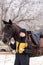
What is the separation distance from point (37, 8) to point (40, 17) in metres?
0.87

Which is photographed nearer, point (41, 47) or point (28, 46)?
point (28, 46)

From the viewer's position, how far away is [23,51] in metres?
6.51

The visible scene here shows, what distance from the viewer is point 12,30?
7012 millimetres

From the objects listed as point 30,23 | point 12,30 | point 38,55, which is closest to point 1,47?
point 38,55

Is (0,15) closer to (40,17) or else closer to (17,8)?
(17,8)

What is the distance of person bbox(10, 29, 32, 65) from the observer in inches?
254

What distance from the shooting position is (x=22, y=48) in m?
6.53

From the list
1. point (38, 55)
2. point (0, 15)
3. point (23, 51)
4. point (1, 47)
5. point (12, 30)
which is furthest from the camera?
point (0, 15)

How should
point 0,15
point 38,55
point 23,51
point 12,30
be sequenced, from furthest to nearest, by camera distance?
1. point 0,15
2. point 38,55
3. point 12,30
4. point 23,51

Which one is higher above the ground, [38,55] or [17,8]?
[17,8]


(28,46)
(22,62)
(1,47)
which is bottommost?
(1,47)

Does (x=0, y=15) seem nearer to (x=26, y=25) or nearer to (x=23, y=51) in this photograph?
(x=26, y=25)

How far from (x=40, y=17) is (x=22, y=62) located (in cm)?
1514

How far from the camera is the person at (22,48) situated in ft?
21.2
